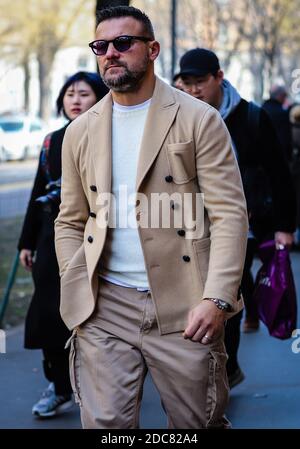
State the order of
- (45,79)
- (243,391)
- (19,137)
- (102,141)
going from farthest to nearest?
(45,79), (19,137), (243,391), (102,141)

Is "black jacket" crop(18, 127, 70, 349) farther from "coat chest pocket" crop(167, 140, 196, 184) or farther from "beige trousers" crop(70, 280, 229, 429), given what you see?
"coat chest pocket" crop(167, 140, 196, 184)

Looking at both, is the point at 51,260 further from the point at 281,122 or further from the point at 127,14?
the point at 281,122

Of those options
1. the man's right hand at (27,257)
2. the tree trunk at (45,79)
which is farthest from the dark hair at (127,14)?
the tree trunk at (45,79)

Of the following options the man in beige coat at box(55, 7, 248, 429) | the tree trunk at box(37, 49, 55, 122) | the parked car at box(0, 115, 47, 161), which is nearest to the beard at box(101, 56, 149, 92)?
the man in beige coat at box(55, 7, 248, 429)

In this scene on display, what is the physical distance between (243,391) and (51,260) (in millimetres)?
1520

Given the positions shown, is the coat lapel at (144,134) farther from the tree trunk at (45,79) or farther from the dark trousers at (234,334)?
the tree trunk at (45,79)

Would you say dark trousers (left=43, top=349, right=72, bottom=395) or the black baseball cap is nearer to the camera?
the black baseball cap

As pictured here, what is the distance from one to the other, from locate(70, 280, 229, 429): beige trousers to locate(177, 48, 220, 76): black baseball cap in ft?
7.47

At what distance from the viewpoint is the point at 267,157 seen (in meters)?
5.68

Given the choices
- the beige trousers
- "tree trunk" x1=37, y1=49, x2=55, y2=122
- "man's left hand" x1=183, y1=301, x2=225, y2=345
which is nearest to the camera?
"man's left hand" x1=183, y1=301, x2=225, y2=345

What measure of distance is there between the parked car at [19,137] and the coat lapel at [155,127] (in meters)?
29.8

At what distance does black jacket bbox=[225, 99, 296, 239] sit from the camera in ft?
18.4

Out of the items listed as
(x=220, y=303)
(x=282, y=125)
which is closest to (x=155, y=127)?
(x=220, y=303)

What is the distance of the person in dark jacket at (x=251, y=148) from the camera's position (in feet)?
18.4
